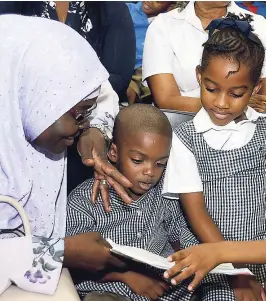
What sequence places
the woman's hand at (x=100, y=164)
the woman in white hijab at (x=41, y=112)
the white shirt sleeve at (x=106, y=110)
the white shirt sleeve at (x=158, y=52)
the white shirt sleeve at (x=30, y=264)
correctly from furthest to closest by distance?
the white shirt sleeve at (x=158, y=52) < the white shirt sleeve at (x=106, y=110) < the woman's hand at (x=100, y=164) < the woman in white hijab at (x=41, y=112) < the white shirt sleeve at (x=30, y=264)

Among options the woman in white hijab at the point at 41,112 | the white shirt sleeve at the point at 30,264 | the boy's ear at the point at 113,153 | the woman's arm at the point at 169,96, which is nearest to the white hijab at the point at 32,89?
the woman in white hijab at the point at 41,112

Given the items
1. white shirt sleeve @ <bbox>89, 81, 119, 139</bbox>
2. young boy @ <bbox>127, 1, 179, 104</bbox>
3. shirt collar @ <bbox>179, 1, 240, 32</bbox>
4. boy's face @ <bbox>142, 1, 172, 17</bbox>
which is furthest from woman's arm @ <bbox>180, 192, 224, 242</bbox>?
boy's face @ <bbox>142, 1, 172, 17</bbox>

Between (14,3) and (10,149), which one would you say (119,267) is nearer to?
(10,149)

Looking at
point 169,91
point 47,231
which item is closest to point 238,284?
point 47,231

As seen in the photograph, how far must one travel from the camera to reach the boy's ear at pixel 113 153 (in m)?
1.96

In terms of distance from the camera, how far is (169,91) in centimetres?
248

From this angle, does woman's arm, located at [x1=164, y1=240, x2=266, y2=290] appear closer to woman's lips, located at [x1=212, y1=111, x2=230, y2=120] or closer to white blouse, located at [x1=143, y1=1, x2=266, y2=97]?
woman's lips, located at [x1=212, y1=111, x2=230, y2=120]

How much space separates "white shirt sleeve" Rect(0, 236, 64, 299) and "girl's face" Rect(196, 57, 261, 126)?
712mm

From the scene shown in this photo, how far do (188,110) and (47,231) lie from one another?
0.88 m

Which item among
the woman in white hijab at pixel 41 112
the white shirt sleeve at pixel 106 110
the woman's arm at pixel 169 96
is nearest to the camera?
the woman in white hijab at pixel 41 112

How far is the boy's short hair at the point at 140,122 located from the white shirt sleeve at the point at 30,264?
1.76 ft

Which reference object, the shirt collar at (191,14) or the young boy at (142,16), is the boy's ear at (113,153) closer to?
the shirt collar at (191,14)

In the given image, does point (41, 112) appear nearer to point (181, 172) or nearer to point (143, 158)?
point (143, 158)

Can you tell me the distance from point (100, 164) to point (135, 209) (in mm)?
187
